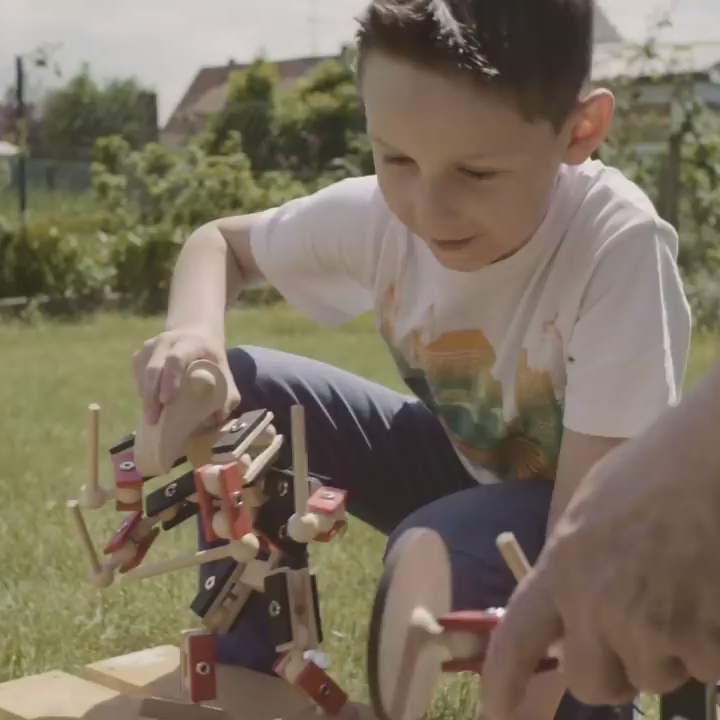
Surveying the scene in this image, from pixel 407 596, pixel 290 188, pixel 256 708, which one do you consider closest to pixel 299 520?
pixel 407 596

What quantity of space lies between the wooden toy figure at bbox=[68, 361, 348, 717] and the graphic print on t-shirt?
0.80 feet

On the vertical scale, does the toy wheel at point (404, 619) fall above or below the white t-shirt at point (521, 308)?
below

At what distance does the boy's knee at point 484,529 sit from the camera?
106 cm

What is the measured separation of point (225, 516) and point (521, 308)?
0.39 meters

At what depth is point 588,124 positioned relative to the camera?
1.19 meters

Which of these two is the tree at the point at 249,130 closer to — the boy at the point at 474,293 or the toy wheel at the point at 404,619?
the boy at the point at 474,293

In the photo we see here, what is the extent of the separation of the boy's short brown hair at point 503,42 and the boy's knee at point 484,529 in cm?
34

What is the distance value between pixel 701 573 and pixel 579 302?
679mm

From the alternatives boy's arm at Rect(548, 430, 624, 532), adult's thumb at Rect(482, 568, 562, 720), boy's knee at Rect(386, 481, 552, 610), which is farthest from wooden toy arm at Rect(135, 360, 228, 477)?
adult's thumb at Rect(482, 568, 562, 720)

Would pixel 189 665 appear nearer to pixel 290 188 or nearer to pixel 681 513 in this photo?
pixel 681 513

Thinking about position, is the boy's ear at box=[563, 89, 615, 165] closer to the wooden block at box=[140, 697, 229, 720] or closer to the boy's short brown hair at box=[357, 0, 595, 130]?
the boy's short brown hair at box=[357, 0, 595, 130]

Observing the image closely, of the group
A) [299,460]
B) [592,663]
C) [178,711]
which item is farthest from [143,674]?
[592,663]

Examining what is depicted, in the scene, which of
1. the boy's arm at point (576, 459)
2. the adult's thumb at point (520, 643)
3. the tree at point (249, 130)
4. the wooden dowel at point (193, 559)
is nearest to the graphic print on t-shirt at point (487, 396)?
the boy's arm at point (576, 459)

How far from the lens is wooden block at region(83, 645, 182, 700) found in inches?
51.6
